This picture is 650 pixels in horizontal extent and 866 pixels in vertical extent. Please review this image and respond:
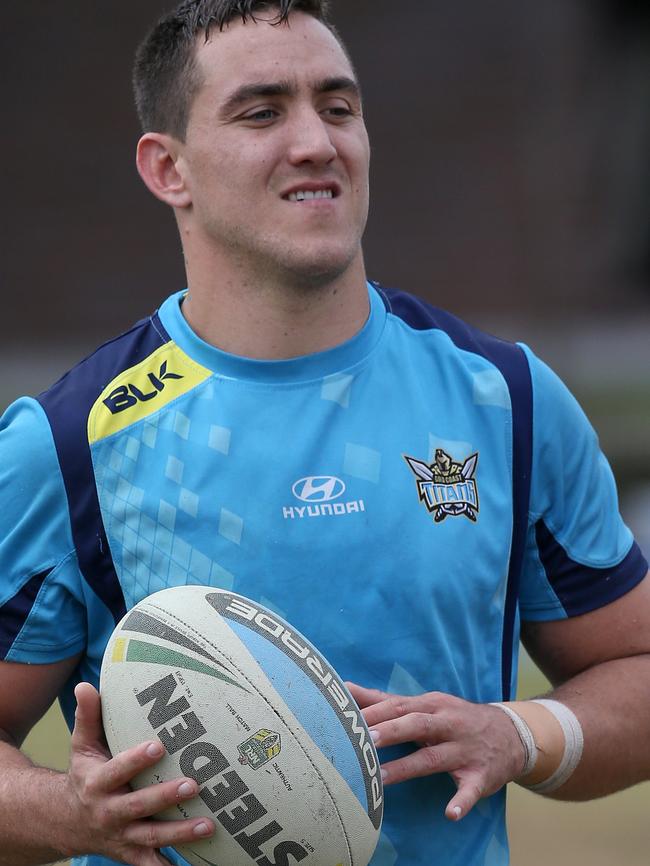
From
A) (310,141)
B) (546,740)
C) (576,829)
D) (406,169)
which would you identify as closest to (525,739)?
(546,740)

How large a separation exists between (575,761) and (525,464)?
638mm

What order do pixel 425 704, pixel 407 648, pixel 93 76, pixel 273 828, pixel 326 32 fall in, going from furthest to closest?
1. pixel 93 76
2. pixel 326 32
3. pixel 407 648
4. pixel 425 704
5. pixel 273 828

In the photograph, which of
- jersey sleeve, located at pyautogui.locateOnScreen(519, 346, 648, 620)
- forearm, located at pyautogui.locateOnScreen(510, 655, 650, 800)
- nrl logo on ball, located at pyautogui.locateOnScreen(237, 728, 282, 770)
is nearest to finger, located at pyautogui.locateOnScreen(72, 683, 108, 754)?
nrl logo on ball, located at pyautogui.locateOnScreen(237, 728, 282, 770)

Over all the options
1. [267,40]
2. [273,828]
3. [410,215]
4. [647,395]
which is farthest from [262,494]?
[647,395]

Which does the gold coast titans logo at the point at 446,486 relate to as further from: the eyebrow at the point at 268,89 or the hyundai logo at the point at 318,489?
the eyebrow at the point at 268,89

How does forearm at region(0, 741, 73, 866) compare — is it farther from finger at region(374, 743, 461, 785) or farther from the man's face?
the man's face

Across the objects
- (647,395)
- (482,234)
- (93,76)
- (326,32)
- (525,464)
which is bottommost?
(647,395)

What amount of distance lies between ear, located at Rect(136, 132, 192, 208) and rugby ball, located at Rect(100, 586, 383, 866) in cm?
100

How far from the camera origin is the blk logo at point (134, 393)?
295cm

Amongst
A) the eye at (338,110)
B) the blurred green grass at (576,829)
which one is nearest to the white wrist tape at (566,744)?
the eye at (338,110)

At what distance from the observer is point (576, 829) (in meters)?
5.64

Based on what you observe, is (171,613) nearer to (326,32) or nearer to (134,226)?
(326,32)

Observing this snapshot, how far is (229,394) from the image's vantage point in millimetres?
2945

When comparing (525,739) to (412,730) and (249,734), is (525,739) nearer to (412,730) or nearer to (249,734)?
(412,730)
